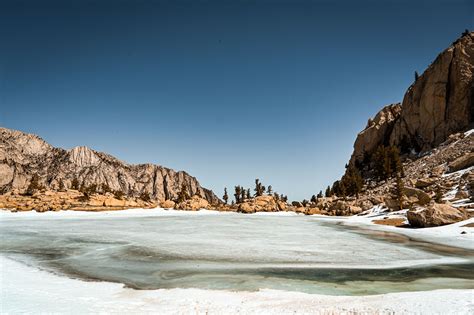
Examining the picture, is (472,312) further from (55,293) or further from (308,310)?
(55,293)

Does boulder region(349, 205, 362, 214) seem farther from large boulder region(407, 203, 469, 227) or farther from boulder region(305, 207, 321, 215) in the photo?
large boulder region(407, 203, 469, 227)

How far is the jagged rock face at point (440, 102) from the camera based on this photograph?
3647 inches

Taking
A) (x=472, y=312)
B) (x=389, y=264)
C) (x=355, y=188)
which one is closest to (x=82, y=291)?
(x=472, y=312)

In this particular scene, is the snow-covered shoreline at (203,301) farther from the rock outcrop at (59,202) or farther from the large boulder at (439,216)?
the rock outcrop at (59,202)

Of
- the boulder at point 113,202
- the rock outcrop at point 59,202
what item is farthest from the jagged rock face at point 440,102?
the boulder at point 113,202

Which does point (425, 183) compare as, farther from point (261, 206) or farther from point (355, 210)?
point (261, 206)

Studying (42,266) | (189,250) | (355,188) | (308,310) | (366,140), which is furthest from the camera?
(366,140)

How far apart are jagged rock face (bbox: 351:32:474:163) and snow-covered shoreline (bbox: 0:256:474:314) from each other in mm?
100718

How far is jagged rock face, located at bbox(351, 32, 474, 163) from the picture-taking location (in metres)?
92.6

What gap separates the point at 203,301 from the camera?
8.83m

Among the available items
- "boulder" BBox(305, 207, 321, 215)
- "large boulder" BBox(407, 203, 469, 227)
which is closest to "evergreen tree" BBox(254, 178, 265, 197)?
"boulder" BBox(305, 207, 321, 215)

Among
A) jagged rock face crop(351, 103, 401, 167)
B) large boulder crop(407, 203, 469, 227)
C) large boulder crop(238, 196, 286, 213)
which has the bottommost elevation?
large boulder crop(407, 203, 469, 227)

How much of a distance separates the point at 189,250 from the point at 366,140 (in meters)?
129

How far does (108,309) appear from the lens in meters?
7.99
